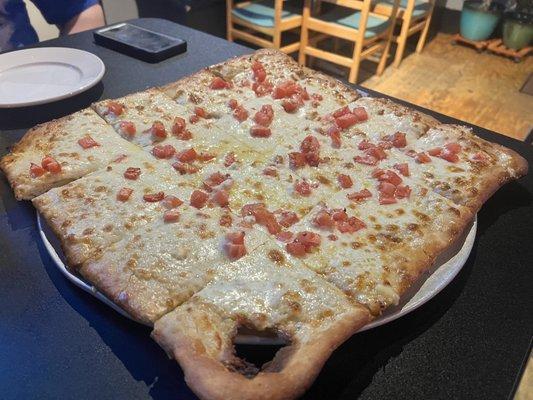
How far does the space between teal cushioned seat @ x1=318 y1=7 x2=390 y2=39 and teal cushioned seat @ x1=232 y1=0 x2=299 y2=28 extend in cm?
47

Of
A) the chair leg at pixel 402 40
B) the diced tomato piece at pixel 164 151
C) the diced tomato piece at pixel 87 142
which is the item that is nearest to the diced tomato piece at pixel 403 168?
the diced tomato piece at pixel 164 151

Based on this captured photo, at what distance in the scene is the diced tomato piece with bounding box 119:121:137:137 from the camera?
207 centimetres

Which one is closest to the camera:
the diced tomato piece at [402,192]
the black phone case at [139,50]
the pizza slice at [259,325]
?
the pizza slice at [259,325]

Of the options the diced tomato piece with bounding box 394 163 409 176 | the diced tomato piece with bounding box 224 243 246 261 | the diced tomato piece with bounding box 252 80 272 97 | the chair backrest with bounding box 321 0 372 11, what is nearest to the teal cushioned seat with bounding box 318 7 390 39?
the chair backrest with bounding box 321 0 372 11

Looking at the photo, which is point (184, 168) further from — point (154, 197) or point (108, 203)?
point (108, 203)

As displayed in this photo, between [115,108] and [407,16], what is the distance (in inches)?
189

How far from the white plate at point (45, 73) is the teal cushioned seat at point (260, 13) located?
2986mm

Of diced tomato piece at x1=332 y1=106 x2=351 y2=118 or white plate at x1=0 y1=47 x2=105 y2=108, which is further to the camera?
white plate at x1=0 y1=47 x2=105 y2=108

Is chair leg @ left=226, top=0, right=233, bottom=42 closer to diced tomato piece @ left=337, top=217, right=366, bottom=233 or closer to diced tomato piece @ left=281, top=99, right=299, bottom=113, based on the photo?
diced tomato piece @ left=281, top=99, right=299, bottom=113

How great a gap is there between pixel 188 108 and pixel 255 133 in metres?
0.40

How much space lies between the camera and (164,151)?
6.37 ft

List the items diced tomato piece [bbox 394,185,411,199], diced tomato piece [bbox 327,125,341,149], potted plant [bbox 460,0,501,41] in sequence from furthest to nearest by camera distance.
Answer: potted plant [bbox 460,0,501,41], diced tomato piece [bbox 327,125,341,149], diced tomato piece [bbox 394,185,411,199]

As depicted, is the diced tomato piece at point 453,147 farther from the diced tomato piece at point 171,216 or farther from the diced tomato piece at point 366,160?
the diced tomato piece at point 171,216

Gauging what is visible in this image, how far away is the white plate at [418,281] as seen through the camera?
1327 millimetres
